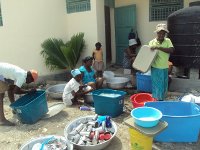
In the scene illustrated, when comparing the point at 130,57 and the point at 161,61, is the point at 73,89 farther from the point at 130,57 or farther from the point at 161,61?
the point at 130,57

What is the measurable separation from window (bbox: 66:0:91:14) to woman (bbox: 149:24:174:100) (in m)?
3.22

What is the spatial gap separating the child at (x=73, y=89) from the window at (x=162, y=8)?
135 inches

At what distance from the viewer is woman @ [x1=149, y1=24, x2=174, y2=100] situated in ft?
14.5

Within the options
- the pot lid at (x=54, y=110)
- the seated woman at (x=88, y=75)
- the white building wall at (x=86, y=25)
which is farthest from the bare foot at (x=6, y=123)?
the white building wall at (x=86, y=25)

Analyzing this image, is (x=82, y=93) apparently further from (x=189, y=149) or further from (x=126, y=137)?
(x=189, y=149)

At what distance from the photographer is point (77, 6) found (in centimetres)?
741

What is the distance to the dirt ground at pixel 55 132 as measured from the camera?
3525 mm

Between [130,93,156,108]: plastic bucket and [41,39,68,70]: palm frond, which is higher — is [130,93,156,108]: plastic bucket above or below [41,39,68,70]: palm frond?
below

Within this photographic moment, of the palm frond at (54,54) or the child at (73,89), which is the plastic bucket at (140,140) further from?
the palm frond at (54,54)

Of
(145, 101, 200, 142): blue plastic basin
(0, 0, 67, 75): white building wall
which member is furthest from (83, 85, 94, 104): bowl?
(0, 0, 67, 75): white building wall

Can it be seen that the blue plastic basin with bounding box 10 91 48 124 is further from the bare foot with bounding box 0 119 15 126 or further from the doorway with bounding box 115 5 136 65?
the doorway with bounding box 115 5 136 65

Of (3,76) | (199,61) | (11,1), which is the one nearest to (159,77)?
(199,61)

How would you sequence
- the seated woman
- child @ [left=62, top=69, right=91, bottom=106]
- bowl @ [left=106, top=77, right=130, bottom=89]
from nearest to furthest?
child @ [left=62, top=69, right=91, bottom=106] < the seated woman < bowl @ [left=106, top=77, right=130, bottom=89]

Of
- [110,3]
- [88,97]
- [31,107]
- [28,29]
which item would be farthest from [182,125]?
[110,3]
